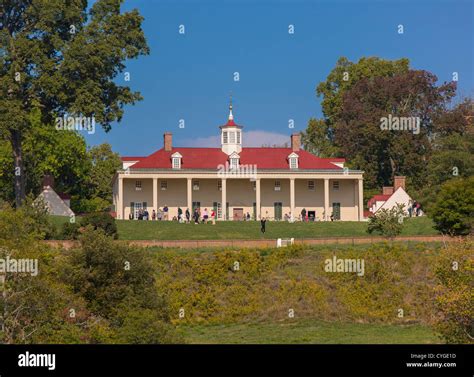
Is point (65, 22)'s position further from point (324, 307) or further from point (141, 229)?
point (324, 307)

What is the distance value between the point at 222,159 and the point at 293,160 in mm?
5543

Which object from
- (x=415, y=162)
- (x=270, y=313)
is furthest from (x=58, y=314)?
(x=415, y=162)

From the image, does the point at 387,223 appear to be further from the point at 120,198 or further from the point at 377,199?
the point at 120,198

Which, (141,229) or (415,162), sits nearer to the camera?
(141,229)

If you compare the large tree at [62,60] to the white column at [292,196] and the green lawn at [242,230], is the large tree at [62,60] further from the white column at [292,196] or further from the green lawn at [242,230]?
the white column at [292,196]

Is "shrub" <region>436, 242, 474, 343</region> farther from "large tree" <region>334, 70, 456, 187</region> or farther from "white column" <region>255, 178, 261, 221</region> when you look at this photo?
"large tree" <region>334, 70, 456, 187</region>

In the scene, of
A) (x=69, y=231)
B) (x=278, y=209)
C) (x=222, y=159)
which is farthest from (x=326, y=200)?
(x=69, y=231)

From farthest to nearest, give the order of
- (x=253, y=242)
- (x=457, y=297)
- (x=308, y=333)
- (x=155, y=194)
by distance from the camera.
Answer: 1. (x=155, y=194)
2. (x=253, y=242)
3. (x=308, y=333)
4. (x=457, y=297)

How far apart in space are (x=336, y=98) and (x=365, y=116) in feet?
34.7

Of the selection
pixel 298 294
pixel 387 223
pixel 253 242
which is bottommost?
pixel 298 294

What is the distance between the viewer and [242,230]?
55.2 metres

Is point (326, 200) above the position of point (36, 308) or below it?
above

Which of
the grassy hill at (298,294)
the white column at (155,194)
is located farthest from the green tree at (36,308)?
the white column at (155,194)
